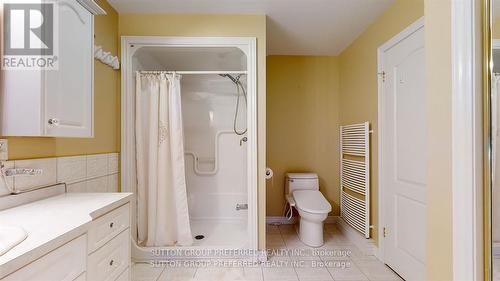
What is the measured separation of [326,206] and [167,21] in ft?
8.12

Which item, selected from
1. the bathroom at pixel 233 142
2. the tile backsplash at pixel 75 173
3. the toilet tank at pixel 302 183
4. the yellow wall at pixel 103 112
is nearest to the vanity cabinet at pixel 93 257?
the bathroom at pixel 233 142

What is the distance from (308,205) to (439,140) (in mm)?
1800

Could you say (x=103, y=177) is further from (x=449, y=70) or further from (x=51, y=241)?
(x=449, y=70)

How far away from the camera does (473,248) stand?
81 cm

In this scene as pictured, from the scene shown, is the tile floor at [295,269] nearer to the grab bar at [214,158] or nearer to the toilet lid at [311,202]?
the toilet lid at [311,202]

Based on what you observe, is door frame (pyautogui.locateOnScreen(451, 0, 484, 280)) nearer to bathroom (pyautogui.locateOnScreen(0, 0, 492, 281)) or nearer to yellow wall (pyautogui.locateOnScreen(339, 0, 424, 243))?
bathroom (pyautogui.locateOnScreen(0, 0, 492, 281))

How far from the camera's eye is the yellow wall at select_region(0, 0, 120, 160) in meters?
1.56

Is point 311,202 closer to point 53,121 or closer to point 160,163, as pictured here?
point 160,163

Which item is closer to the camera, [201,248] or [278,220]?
[201,248]

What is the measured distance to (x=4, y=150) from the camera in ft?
4.00

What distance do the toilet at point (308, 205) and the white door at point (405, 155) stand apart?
0.62 m

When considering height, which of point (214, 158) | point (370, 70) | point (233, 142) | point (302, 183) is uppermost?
point (370, 70)

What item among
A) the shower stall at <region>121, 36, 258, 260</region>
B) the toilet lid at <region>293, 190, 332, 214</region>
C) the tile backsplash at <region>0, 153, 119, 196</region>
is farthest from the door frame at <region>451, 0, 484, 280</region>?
the tile backsplash at <region>0, 153, 119, 196</region>

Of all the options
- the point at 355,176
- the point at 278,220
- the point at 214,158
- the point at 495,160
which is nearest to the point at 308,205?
the point at 355,176
